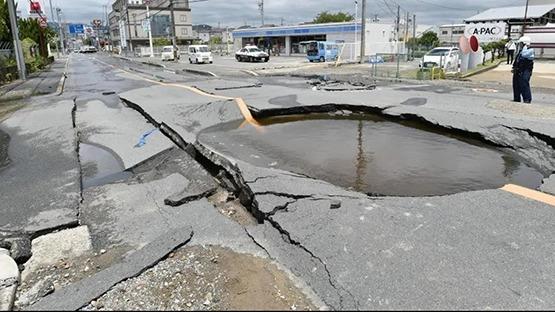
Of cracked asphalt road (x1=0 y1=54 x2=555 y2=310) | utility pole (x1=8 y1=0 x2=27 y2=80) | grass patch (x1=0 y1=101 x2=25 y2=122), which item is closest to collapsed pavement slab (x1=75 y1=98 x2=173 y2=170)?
cracked asphalt road (x1=0 y1=54 x2=555 y2=310)

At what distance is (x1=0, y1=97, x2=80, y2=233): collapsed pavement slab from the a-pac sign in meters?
33.0

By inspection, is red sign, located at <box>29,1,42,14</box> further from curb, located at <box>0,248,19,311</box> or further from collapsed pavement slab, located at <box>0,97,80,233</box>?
curb, located at <box>0,248,19,311</box>

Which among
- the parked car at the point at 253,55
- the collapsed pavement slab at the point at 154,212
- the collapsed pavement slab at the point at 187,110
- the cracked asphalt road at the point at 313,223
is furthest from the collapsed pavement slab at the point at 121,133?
the parked car at the point at 253,55

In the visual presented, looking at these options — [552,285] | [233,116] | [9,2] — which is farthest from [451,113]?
[9,2]

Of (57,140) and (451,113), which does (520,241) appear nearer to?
(451,113)

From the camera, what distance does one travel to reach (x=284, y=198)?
4430 mm

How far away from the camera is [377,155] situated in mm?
6887

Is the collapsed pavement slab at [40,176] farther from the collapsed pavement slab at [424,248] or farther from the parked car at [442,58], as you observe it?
the parked car at [442,58]

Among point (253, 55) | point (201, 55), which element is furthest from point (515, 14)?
point (201, 55)

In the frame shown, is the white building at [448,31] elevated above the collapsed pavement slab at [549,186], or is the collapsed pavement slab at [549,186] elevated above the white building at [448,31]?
the white building at [448,31]

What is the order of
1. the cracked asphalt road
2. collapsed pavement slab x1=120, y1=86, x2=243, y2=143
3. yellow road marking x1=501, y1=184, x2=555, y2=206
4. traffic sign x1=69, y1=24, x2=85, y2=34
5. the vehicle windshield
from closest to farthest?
1. the cracked asphalt road
2. yellow road marking x1=501, y1=184, x2=555, y2=206
3. collapsed pavement slab x1=120, y1=86, x2=243, y2=143
4. the vehicle windshield
5. traffic sign x1=69, y1=24, x2=85, y2=34

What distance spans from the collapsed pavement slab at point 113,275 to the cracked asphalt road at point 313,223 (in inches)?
0.6

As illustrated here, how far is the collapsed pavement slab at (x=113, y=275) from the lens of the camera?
113 inches

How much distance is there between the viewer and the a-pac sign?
32.8 m
